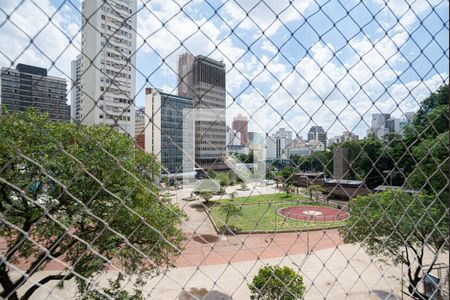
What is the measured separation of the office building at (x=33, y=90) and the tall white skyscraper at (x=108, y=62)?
0.14 metres

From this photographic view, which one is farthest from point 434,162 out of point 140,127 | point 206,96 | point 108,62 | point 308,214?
point 308,214

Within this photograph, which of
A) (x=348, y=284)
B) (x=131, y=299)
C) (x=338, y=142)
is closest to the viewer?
(x=338, y=142)

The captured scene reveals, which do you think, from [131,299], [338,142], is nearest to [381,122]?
[338,142]

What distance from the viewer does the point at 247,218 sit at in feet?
41.7

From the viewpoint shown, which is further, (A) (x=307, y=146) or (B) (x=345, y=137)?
(B) (x=345, y=137)

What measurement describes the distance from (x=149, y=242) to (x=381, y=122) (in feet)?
9.90

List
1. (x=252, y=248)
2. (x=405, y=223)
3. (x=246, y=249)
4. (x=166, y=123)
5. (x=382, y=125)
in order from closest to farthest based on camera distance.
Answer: (x=166, y=123), (x=382, y=125), (x=405, y=223), (x=246, y=249), (x=252, y=248)

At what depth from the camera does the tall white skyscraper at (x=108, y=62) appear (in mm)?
769

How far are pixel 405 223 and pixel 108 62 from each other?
4.83m

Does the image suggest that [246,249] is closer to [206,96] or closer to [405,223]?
[405,223]

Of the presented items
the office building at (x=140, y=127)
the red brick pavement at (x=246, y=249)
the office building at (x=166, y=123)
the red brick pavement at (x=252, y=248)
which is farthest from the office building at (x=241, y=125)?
the red brick pavement at (x=252, y=248)

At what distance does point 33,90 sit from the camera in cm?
107

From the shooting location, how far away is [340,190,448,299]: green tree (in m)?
1.18

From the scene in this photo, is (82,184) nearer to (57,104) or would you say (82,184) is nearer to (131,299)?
(131,299)
